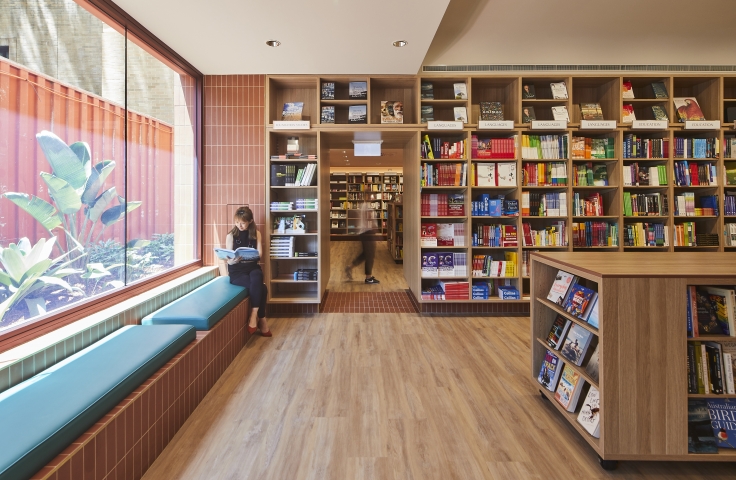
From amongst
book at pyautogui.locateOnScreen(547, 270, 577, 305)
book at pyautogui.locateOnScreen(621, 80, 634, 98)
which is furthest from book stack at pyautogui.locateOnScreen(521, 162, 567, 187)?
book at pyautogui.locateOnScreen(547, 270, 577, 305)

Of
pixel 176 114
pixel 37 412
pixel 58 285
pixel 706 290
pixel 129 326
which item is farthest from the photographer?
pixel 176 114

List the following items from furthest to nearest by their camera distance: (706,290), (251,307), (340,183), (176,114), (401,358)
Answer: (340,183) < (176,114) < (251,307) < (401,358) < (706,290)

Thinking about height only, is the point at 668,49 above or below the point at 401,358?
above

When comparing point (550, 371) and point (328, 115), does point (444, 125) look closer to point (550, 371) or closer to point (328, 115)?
point (328, 115)

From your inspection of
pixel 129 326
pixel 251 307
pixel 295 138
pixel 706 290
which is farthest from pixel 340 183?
pixel 706 290

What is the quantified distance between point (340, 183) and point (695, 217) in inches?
420

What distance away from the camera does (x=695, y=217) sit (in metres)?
4.38

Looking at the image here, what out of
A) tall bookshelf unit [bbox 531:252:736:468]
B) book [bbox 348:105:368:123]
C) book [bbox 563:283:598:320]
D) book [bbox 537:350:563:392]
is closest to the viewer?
tall bookshelf unit [bbox 531:252:736:468]

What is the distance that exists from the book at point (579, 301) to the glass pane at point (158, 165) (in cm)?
A: 344

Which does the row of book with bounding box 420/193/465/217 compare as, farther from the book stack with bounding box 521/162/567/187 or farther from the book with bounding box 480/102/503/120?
the book with bounding box 480/102/503/120

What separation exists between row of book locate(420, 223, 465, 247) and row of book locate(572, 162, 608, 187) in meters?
1.56

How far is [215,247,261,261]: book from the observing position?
12.1 feet

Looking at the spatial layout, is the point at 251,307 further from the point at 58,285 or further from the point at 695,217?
the point at 695,217

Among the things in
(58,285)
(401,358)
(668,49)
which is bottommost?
(401,358)
